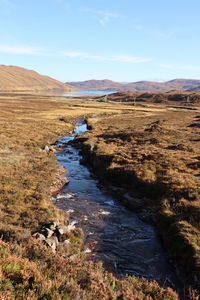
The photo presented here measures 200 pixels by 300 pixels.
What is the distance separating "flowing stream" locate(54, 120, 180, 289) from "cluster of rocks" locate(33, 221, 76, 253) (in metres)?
1.17

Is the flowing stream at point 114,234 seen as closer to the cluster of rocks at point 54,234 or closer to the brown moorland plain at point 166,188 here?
the brown moorland plain at point 166,188

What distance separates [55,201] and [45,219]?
154 inches

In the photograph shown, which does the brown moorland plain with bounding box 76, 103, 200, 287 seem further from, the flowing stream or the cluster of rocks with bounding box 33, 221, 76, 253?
the cluster of rocks with bounding box 33, 221, 76, 253

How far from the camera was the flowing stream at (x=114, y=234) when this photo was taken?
11.2 metres

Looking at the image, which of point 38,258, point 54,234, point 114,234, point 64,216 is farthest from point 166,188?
point 38,258

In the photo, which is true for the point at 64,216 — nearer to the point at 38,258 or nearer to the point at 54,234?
the point at 54,234

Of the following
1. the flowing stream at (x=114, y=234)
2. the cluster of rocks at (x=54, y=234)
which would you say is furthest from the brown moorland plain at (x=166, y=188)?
the cluster of rocks at (x=54, y=234)

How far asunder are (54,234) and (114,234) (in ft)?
11.6

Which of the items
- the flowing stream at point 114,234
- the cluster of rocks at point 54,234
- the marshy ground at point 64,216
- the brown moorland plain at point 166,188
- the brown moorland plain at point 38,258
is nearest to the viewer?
the brown moorland plain at point 38,258

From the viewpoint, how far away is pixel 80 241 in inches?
499

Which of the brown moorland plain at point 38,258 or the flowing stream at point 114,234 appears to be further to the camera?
the flowing stream at point 114,234

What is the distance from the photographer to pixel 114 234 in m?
14.1

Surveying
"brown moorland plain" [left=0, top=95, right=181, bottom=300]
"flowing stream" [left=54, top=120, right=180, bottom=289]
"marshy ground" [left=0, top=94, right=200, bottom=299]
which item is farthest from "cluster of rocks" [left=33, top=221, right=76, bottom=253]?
"flowing stream" [left=54, top=120, right=180, bottom=289]

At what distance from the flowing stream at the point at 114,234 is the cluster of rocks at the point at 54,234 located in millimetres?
1173
